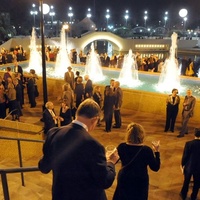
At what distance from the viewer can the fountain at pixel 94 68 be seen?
62.0 feet

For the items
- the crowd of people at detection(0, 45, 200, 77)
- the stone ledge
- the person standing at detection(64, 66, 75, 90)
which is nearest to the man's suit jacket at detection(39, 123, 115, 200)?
the stone ledge

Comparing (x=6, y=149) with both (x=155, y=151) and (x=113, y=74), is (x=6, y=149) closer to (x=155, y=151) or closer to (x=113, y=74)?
(x=155, y=151)

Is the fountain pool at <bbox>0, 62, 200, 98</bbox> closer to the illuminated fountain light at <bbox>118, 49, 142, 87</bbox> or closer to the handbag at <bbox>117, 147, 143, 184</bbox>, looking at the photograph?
the illuminated fountain light at <bbox>118, 49, 142, 87</bbox>

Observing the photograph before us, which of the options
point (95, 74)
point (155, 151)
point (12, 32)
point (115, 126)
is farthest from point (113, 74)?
point (12, 32)

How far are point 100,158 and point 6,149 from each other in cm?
683

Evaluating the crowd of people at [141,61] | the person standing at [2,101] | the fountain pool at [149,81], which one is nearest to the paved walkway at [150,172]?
the person standing at [2,101]

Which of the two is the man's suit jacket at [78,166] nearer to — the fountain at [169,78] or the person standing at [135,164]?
the person standing at [135,164]

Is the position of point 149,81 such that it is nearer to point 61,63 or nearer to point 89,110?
point 61,63

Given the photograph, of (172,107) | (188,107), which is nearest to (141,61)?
(172,107)

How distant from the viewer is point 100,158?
2363 mm

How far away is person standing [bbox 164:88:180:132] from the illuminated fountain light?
6522 millimetres

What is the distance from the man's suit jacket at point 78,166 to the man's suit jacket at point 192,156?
130 inches

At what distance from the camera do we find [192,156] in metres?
5.43

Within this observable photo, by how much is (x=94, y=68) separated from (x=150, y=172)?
13.8 meters
